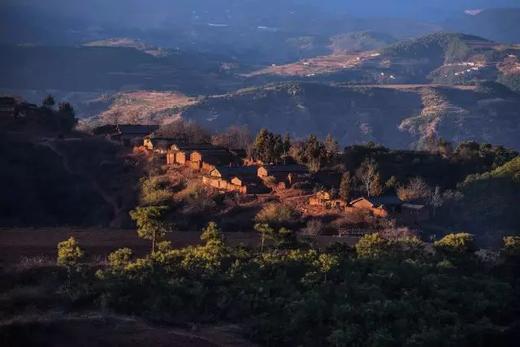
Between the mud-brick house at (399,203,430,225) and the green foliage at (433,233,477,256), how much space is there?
607 centimetres

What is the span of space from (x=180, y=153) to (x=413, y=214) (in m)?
10.7

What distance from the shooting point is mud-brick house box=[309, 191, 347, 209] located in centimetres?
2597

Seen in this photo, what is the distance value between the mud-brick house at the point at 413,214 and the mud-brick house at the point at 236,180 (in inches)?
200

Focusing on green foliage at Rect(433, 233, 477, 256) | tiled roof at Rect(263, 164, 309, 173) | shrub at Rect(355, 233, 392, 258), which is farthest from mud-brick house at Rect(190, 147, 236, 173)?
green foliage at Rect(433, 233, 477, 256)

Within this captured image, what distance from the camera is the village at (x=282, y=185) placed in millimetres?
25094

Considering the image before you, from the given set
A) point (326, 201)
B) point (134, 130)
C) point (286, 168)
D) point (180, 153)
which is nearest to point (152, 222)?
point (326, 201)

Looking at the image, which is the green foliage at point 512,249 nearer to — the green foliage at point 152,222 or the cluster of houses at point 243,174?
the cluster of houses at point 243,174

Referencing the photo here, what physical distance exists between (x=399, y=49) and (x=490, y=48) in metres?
13.8

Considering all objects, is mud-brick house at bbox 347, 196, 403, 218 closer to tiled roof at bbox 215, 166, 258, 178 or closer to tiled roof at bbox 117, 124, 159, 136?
tiled roof at bbox 215, 166, 258, 178

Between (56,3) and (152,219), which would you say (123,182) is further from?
(56,3)

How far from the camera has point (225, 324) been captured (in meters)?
14.4

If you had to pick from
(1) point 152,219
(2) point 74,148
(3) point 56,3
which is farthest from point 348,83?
(1) point 152,219

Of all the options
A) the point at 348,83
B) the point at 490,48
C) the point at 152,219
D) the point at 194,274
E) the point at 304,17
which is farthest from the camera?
the point at 304,17

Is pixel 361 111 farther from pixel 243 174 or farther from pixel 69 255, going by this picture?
pixel 69 255
